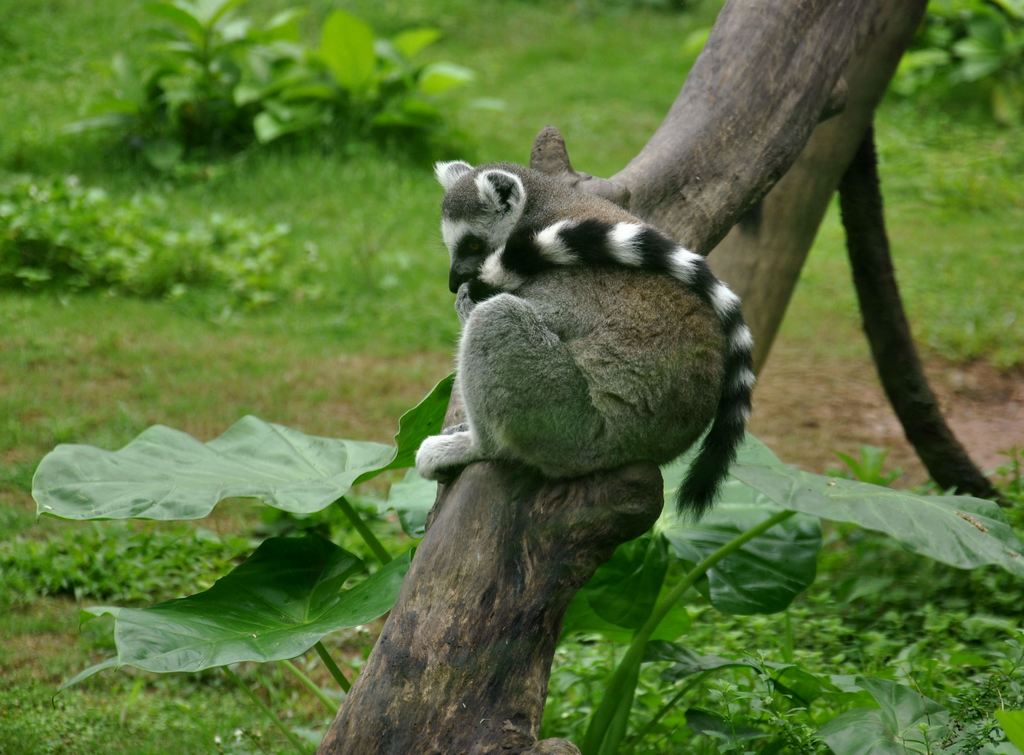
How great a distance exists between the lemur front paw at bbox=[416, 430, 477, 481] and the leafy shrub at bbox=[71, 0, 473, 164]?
753cm

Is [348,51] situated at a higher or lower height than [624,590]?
higher

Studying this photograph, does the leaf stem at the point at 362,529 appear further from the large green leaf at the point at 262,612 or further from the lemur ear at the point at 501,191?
the lemur ear at the point at 501,191

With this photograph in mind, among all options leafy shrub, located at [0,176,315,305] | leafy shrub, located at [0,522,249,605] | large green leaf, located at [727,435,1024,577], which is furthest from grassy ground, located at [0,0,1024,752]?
large green leaf, located at [727,435,1024,577]

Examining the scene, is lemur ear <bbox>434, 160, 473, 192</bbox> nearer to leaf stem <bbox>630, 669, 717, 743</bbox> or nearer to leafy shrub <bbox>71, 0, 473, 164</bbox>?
leaf stem <bbox>630, 669, 717, 743</bbox>

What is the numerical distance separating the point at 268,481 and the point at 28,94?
981 centimetres

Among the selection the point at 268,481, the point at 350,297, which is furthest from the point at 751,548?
the point at 350,297

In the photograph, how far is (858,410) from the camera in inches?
295

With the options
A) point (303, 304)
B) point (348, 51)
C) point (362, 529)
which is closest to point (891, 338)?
point (362, 529)

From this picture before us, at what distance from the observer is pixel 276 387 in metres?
7.18

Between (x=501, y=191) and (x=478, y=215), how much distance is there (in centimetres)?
15

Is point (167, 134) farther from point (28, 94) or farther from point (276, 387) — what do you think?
point (276, 387)

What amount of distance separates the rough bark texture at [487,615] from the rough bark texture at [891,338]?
2.83 metres

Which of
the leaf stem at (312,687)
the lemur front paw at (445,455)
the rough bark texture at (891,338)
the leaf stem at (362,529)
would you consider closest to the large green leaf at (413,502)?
the leaf stem at (362,529)

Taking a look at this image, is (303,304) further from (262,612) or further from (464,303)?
(262,612)
